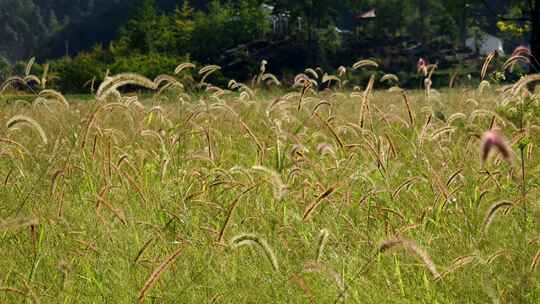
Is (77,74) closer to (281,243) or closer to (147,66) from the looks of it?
(147,66)

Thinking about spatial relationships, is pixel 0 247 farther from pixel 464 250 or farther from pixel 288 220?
pixel 464 250

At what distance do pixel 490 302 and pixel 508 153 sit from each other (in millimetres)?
1104

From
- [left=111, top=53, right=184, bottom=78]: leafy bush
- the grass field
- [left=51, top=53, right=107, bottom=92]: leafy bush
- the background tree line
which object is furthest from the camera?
the background tree line

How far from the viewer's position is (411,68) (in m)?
41.1

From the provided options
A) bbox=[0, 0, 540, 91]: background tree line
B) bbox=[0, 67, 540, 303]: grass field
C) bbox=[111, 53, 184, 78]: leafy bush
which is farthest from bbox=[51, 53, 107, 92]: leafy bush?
bbox=[0, 67, 540, 303]: grass field

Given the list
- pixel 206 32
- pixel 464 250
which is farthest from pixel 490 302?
pixel 206 32

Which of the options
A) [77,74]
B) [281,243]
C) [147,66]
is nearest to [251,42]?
[147,66]

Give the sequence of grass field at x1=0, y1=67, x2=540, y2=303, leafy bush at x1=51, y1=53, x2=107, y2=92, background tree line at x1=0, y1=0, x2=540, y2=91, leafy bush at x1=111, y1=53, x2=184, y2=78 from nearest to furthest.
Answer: grass field at x1=0, y1=67, x2=540, y2=303, leafy bush at x1=111, y1=53, x2=184, y2=78, leafy bush at x1=51, y1=53, x2=107, y2=92, background tree line at x1=0, y1=0, x2=540, y2=91

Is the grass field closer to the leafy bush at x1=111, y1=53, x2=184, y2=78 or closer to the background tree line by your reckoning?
the background tree line

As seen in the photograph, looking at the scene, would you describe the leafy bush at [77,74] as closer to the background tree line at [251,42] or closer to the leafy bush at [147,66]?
the background tree line at [251,42]

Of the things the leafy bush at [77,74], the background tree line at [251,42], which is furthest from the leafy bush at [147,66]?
the leafy bush at [77,74]

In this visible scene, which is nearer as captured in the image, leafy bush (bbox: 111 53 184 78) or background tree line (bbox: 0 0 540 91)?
leafy bush (bbox: 111 53 184 78)

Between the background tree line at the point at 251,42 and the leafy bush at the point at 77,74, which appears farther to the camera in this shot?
the background tree line at the point at 251,42

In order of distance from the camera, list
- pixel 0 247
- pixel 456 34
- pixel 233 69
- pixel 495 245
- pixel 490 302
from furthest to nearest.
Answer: pixel 456 34
pixel 233 69
pixel 0 247
pixel 495 245
pixel 490 302
